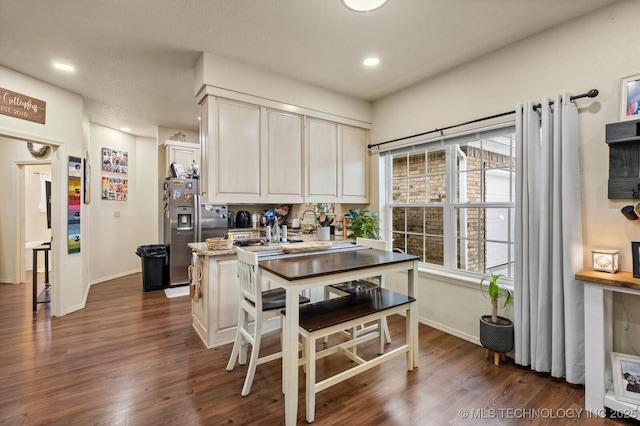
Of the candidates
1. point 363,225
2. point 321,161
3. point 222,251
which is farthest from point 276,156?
point 363,225

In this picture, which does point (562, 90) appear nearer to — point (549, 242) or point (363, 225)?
point (549, 242)

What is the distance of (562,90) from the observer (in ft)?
7.86

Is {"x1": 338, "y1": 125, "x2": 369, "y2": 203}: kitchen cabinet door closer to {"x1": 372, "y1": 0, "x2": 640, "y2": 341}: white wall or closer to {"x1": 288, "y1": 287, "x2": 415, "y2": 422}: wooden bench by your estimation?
{"x1": 372, "y1": 0, "x2": 640, "y2": 341}: white wall

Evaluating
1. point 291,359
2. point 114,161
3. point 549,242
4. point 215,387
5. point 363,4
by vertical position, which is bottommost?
point 215,387

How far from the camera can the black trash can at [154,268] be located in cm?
474

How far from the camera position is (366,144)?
13.8 ft

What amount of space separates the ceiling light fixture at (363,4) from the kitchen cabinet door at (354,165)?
1840mm

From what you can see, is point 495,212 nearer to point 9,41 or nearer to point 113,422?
point 113,422

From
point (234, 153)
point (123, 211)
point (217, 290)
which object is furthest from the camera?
point (123, 211)

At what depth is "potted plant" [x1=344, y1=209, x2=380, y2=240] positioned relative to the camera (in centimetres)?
379

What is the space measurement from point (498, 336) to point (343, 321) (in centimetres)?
146

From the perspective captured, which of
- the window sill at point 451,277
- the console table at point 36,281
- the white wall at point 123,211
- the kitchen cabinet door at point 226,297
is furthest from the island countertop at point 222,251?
the white wall at point 123,211

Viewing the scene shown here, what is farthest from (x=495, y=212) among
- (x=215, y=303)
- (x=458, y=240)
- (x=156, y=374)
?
(x=156, y=374)

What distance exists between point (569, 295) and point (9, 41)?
509cm
